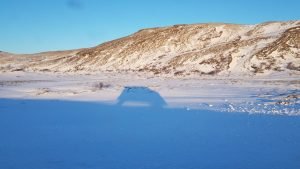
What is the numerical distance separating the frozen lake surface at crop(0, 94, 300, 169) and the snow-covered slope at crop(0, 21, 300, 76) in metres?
26.9

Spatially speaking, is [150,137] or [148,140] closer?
[148,140]

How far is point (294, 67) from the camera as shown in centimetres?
3606

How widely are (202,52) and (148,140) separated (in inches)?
1625

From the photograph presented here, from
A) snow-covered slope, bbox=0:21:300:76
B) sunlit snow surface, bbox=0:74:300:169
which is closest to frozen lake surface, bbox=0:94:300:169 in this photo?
sunlit snow surface, bbox=0:74:300:169

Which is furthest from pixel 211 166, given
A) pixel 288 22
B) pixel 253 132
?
pixel 288 22

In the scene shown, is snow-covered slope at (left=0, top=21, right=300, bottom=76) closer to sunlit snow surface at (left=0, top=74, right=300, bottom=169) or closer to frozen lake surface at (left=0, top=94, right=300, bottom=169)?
sunlit snow surface at (left=0, top=74, right=300, bottom=169)

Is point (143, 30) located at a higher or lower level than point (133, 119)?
higher

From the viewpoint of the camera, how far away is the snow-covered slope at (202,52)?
39781 mm

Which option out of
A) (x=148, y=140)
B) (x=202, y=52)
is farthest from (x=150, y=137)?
(x=202, y=52)

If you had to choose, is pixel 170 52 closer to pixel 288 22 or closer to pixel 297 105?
pixel 288 22

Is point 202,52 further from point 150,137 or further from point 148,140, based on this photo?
→ point 148,140

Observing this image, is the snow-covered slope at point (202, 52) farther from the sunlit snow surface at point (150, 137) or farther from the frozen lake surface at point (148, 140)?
the frozen lake surface at point (148, 140)

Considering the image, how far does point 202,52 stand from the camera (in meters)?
47.9

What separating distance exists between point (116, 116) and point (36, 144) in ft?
14.1
